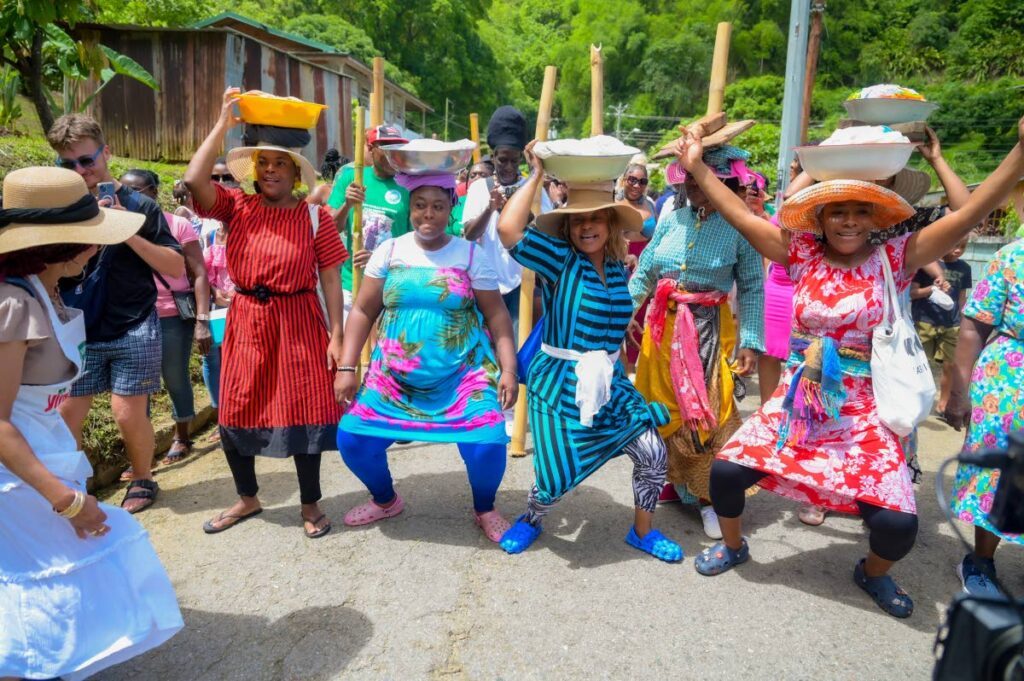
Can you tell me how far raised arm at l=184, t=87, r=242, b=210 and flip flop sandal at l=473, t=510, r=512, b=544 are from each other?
6.95 feet

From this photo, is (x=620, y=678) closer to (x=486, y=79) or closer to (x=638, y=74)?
(x=486, y=79)

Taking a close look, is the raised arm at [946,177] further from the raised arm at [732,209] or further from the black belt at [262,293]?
the black belt at [262,293]

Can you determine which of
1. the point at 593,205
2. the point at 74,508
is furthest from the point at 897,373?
the point at 74,508

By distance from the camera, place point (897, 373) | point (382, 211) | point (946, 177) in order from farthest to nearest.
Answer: point (382, 211) < point (946, 177) < point (897, 373)

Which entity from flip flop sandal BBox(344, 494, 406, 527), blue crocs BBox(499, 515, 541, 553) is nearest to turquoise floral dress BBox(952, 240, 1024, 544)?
blue crocs BBox(499, 515, 541, 553)

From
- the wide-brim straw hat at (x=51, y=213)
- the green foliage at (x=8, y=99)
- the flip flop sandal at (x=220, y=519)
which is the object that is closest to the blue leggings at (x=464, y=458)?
the flip flop sandal at (x=220, y=519)

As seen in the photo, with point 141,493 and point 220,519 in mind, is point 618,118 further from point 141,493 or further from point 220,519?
point 220,519

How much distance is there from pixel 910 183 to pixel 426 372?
2549mm

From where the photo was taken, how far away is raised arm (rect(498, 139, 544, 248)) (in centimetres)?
344

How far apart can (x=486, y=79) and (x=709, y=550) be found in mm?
49069

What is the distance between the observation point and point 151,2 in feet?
73.8

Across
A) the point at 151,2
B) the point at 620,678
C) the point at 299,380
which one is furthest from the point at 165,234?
the point at 151,2

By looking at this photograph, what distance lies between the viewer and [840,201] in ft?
9.98

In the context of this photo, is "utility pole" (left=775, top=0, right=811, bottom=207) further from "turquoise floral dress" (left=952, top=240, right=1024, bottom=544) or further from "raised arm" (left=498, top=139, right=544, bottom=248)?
"raised arm" (left=498, top=139, right=544, bottom=248)
